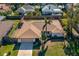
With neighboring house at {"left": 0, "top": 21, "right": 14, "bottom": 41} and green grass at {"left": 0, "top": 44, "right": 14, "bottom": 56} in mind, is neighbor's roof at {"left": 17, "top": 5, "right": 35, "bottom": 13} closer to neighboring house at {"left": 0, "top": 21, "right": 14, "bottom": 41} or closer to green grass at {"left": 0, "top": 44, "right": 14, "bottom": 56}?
neighboring house at {"left": 0, "top": 21, "right": 14, "bottom": 41}

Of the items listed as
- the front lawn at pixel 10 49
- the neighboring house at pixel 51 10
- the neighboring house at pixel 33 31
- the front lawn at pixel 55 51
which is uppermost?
the neighboring house at pixel 51 10

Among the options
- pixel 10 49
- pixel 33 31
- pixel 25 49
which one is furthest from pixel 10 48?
pixel 33 31

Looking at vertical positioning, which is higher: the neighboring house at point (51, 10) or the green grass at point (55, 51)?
the neighboring house at point (51, 10)

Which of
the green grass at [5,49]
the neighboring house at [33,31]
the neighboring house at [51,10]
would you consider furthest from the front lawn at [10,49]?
the neighboring house at [51,10]

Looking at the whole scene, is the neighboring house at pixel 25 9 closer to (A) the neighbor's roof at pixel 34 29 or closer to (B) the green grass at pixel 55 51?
(A) the neighbor's roof at pixel 34 29

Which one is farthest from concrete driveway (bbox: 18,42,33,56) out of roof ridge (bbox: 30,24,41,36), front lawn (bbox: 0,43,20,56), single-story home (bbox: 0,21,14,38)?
single-story home (bbox: 0,21,14,38)

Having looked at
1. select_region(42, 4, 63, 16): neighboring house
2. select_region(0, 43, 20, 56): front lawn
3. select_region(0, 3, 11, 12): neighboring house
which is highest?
select_region(0, 3, 11, 12): neighboring house
